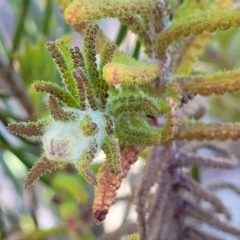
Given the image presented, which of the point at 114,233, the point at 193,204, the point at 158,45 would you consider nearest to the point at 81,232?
the point at 114,233

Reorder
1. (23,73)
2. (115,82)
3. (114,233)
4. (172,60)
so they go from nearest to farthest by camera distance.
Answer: (115,82) < (172,60) < (114,233) < (23,73)

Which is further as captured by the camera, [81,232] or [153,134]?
[81,232]

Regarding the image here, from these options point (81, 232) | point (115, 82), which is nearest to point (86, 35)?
point (115, 82)

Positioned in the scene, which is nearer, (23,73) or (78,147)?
(78,147)

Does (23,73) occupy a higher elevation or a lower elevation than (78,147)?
higher

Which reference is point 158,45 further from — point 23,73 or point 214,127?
point 23,73

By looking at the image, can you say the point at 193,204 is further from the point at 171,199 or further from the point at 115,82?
the point at 115,82

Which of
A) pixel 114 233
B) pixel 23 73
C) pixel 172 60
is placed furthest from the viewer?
pixel 23 73
